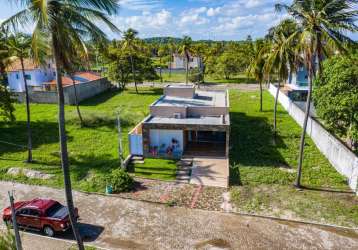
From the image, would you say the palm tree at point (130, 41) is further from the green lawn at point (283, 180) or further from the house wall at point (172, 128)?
the house wall at point (172, 128)

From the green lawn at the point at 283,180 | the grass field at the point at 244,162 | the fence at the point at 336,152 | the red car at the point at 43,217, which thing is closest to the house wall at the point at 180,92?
the grass field at the point at 244,162

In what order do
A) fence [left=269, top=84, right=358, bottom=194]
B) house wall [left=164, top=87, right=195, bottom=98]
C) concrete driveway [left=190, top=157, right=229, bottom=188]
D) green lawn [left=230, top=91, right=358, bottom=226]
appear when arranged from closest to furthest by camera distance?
green lawn [left=230, top=91, right=358, bottom=226] → fence [left=269, top=84, right=358, bottom=194] → concrete driveway [left=190, top=157, right=229, bottom=188] → house wall [left=164, top=87, right=195, bottom=98]

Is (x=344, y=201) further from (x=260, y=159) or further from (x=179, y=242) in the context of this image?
(x=179, y=242)

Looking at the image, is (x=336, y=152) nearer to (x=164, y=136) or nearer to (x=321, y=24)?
(x=321, y=24)

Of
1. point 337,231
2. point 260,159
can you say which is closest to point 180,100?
point 260,159

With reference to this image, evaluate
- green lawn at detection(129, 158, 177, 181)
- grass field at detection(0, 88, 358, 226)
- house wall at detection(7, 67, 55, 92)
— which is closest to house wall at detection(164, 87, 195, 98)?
grass field at detection(0, 88, 358, 226)

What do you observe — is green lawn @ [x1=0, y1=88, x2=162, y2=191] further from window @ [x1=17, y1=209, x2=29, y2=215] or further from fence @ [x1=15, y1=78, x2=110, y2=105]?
window @ [x1=17, y1=209, x2=29, y2=215]
